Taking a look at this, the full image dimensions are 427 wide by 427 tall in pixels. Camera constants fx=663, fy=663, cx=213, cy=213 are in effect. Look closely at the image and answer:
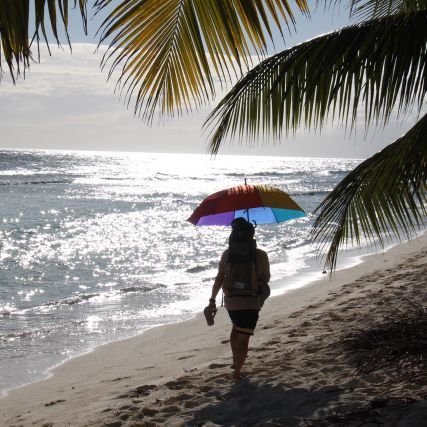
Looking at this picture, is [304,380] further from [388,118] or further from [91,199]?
[91,199]

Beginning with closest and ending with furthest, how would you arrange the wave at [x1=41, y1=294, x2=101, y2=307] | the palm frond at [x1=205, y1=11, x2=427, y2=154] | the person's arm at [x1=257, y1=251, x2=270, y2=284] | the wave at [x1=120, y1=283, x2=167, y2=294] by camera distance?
the palm frond at [x1=205, y1=11, x2=427, y2=154] → the person's arm at [x1=257, y1=251, x2=270, y2=284] → the wave at [x1=41, y1=294, x2=101, y2=307] → the wave at [x1=120, y1=283, x2=167, y2=294]

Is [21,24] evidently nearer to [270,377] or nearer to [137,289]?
[270,377]

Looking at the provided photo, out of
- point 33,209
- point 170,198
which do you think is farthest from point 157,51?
point 170,198

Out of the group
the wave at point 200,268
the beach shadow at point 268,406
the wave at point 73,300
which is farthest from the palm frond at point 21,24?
the wave at point 200,268

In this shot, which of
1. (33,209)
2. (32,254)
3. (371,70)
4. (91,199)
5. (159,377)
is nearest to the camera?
(371,70)

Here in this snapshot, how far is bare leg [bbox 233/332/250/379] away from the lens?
204 inches

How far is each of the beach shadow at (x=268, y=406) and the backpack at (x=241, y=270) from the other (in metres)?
0.73

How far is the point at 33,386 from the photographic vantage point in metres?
7.36

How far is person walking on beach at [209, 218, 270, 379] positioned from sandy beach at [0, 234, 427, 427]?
545 millimetres

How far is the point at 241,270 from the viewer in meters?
4.92

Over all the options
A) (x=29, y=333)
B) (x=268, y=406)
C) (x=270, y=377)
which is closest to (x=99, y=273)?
(x=29, y=333)

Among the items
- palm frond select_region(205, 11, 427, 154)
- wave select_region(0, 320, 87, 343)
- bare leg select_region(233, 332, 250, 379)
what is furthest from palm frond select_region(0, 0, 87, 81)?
wave select_region(0, 320, 87, 343)

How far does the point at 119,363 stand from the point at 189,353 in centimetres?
93

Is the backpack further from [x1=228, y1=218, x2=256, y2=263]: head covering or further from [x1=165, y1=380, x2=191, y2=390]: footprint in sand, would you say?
[x1=165, y1=380, x2=191, y2=390]: footprint in sand
